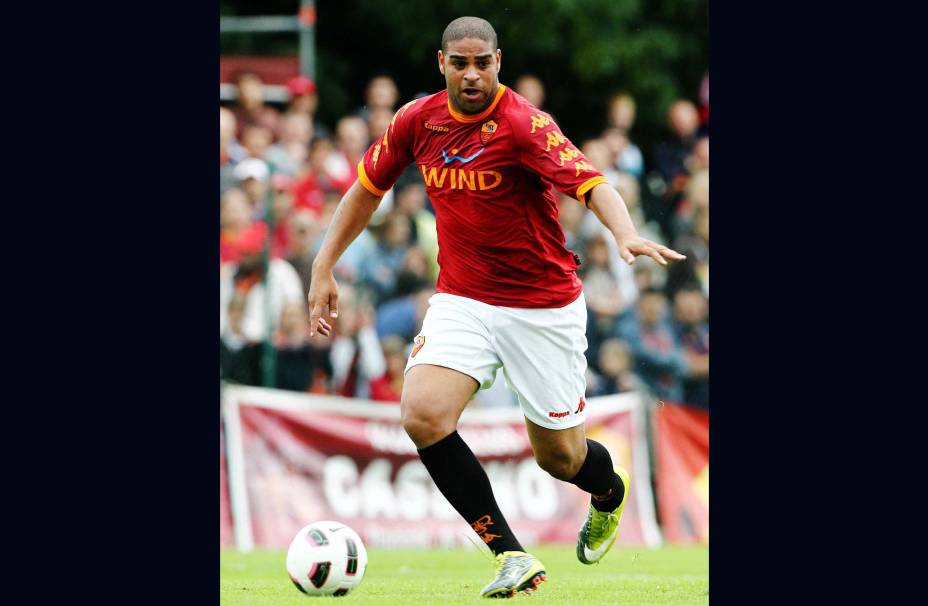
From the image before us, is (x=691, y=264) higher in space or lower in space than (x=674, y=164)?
lower

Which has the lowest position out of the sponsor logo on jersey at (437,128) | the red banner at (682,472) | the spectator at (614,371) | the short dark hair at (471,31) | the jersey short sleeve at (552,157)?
the red banner at (682,472)

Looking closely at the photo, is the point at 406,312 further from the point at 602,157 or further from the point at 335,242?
the point at 335,242

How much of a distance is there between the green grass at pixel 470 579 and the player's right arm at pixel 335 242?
158 cm

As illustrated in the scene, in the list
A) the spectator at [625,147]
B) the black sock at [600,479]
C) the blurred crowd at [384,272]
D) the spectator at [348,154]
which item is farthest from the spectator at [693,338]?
the black sock at [600,479]

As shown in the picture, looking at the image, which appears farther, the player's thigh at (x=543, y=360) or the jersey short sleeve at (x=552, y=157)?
the player's thigh at (x=543, y=360)

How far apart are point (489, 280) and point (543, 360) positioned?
0.54 meters

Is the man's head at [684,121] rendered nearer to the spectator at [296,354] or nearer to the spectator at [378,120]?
the spectator at [378,120]

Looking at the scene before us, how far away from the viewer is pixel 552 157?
791cm

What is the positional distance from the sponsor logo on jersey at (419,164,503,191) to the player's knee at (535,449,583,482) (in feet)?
5.16

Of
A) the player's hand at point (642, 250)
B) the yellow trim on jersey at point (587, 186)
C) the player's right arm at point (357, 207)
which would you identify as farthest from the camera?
the player's right arm at point (357, 207)

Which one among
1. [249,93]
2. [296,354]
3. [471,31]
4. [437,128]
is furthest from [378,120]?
[471,31]

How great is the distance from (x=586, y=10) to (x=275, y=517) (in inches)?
443

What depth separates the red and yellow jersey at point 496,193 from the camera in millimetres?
8031

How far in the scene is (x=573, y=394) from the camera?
27.7 ft
